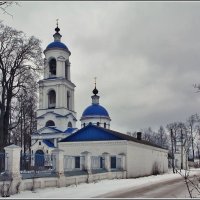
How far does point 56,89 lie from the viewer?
45688 millimetres

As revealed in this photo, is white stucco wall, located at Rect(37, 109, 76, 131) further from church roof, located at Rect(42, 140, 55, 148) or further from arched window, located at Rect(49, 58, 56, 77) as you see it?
arched window, located at Rect(49, 58, 56, 77)

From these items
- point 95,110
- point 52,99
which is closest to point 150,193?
point 52,99

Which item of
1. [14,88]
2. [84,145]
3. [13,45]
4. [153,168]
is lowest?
[153,168]

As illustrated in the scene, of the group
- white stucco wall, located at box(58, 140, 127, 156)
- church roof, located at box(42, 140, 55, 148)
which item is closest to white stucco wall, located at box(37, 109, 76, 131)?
church roof, located at box(42, 140, 55, 148)

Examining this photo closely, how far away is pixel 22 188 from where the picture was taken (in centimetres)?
1538

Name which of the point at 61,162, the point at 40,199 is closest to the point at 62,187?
the point at 61,162

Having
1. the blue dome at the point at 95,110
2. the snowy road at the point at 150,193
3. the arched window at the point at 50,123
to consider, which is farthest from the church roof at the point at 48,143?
the snowy road at the point at 150,193

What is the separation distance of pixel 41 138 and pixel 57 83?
729 centimetres

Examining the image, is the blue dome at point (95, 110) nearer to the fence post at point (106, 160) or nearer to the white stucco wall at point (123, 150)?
the white stucco wall at point (123, 150)

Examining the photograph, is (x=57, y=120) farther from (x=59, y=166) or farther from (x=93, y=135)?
(x=59, y=166)

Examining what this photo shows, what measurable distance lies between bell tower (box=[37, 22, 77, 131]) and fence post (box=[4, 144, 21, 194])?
30.0 meters

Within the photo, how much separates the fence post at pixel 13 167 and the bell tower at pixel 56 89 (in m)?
30.0

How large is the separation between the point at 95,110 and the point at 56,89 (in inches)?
283

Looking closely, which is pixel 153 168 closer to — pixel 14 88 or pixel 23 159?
pixel 14 88
